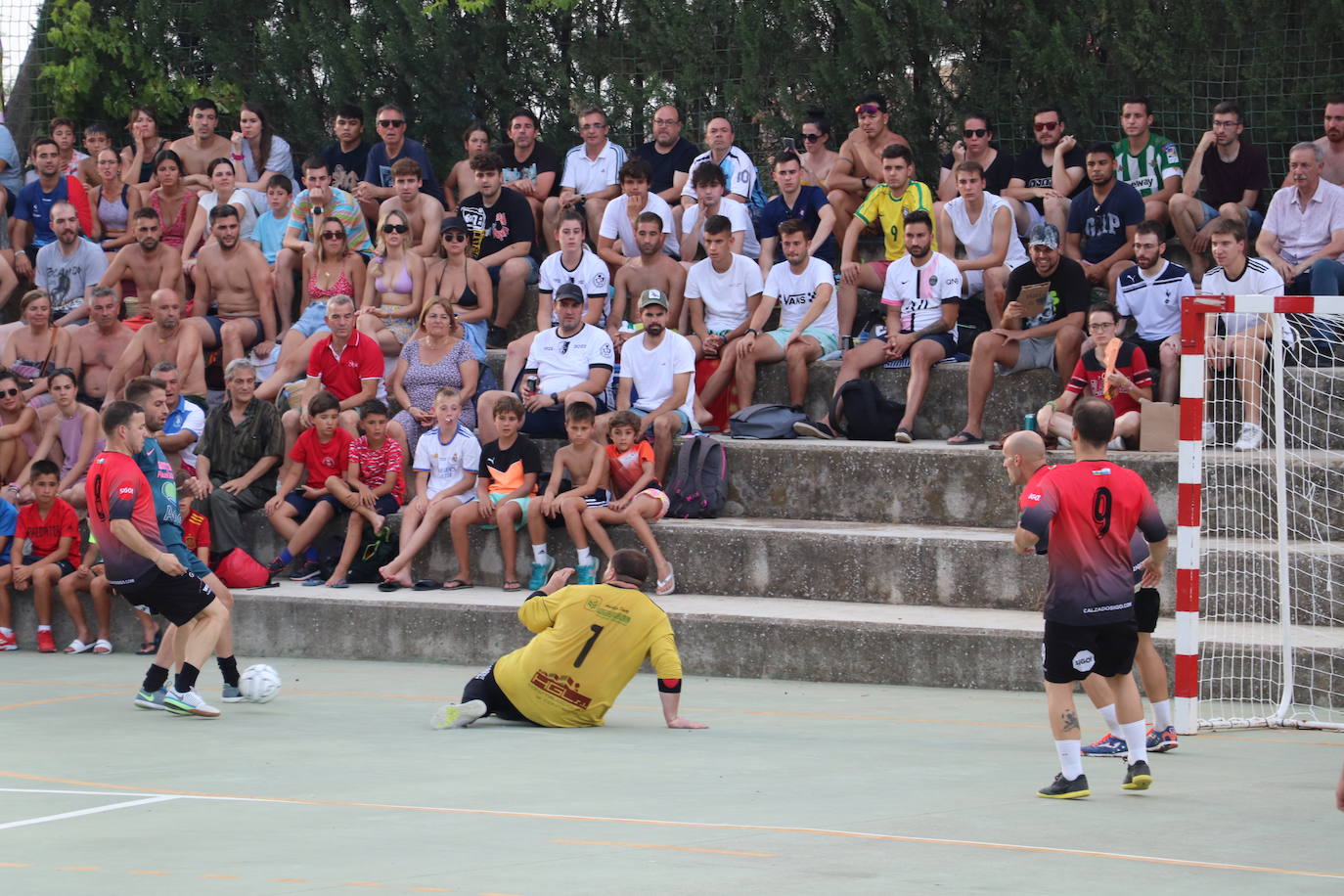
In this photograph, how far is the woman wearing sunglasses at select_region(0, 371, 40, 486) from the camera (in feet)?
47.5

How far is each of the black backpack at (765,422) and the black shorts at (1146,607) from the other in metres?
5.39

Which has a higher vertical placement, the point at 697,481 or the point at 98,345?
the point at 98,345

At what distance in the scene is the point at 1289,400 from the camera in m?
12.3

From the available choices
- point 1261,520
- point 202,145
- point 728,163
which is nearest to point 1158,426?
point 1261,520

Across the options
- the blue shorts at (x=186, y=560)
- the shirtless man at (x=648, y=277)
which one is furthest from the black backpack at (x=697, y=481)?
the blue shorts at (x=186, y=560)

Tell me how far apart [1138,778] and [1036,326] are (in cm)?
645

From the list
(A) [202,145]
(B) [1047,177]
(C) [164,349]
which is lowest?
(C) [164,349]

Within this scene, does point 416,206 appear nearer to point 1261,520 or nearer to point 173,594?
point 173,594

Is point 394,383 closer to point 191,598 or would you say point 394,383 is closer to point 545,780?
point 191,598

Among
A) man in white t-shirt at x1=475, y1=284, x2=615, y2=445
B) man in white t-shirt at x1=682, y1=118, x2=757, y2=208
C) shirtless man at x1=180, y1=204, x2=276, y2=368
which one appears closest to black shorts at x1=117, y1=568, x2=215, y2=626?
man in white t-shirt at x1=475, y1=284, x2=615, y2=445

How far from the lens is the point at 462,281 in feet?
50.0

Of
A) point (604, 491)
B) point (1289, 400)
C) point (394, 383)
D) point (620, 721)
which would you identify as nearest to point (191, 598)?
point (620, 721)

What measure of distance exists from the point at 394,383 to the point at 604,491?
2.63 m

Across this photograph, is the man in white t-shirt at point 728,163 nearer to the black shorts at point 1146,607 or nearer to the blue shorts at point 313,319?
the blue shorts at point 313,319
